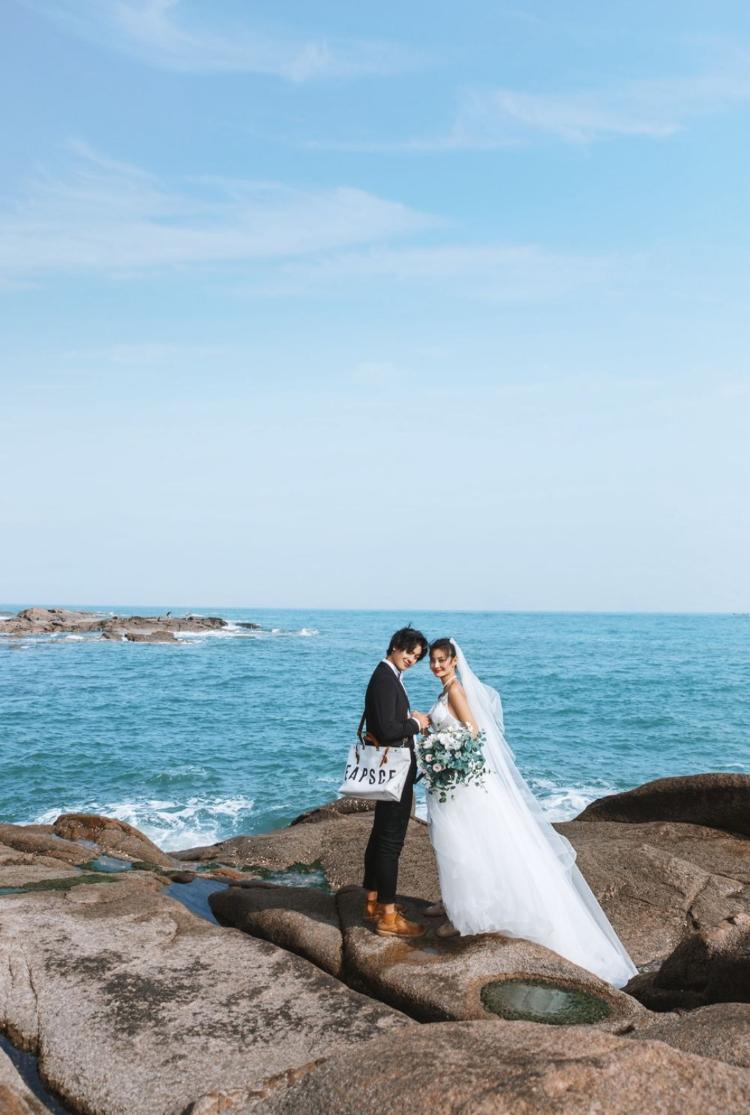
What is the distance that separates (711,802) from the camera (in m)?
15.0

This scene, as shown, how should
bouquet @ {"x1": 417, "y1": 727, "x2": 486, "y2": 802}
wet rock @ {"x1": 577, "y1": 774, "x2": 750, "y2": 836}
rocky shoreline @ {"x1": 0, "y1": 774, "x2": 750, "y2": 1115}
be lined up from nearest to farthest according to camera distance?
rocky shoreline @ {"x1": 0, "y1": 774, "x2": 750, "y2": 1115}, bouquet @ {"x1": 417, "y1": 727, "x2": 486, "y2": 802}, wet rock @ {"x1": 577, "y1": 774, "x2": 750, "y2": 836}

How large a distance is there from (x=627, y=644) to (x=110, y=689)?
270ft

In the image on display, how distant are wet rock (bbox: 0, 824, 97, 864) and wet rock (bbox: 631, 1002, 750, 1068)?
34.8 ft

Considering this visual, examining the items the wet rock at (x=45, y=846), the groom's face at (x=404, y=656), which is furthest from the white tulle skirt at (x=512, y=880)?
the wet rock at (x=45, y=846)

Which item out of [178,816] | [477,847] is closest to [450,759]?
[477,847]

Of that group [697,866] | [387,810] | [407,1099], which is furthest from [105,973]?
[697,866]

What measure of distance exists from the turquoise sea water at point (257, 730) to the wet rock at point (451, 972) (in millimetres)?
14242

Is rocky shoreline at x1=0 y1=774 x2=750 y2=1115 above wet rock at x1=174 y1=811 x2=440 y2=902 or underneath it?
above

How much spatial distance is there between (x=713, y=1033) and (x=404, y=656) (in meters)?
4.21

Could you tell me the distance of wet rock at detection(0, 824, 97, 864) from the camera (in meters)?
14.0

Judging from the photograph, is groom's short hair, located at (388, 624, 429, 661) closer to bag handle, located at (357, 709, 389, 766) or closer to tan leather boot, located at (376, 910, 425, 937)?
bag handle, located at (357, 709, 389, 766)

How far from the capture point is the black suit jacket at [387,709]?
8.40m

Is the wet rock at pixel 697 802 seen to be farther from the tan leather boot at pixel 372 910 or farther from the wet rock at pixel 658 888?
the tan leather boot at pixel 372 910

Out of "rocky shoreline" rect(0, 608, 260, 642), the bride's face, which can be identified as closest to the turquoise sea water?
the bride's face
